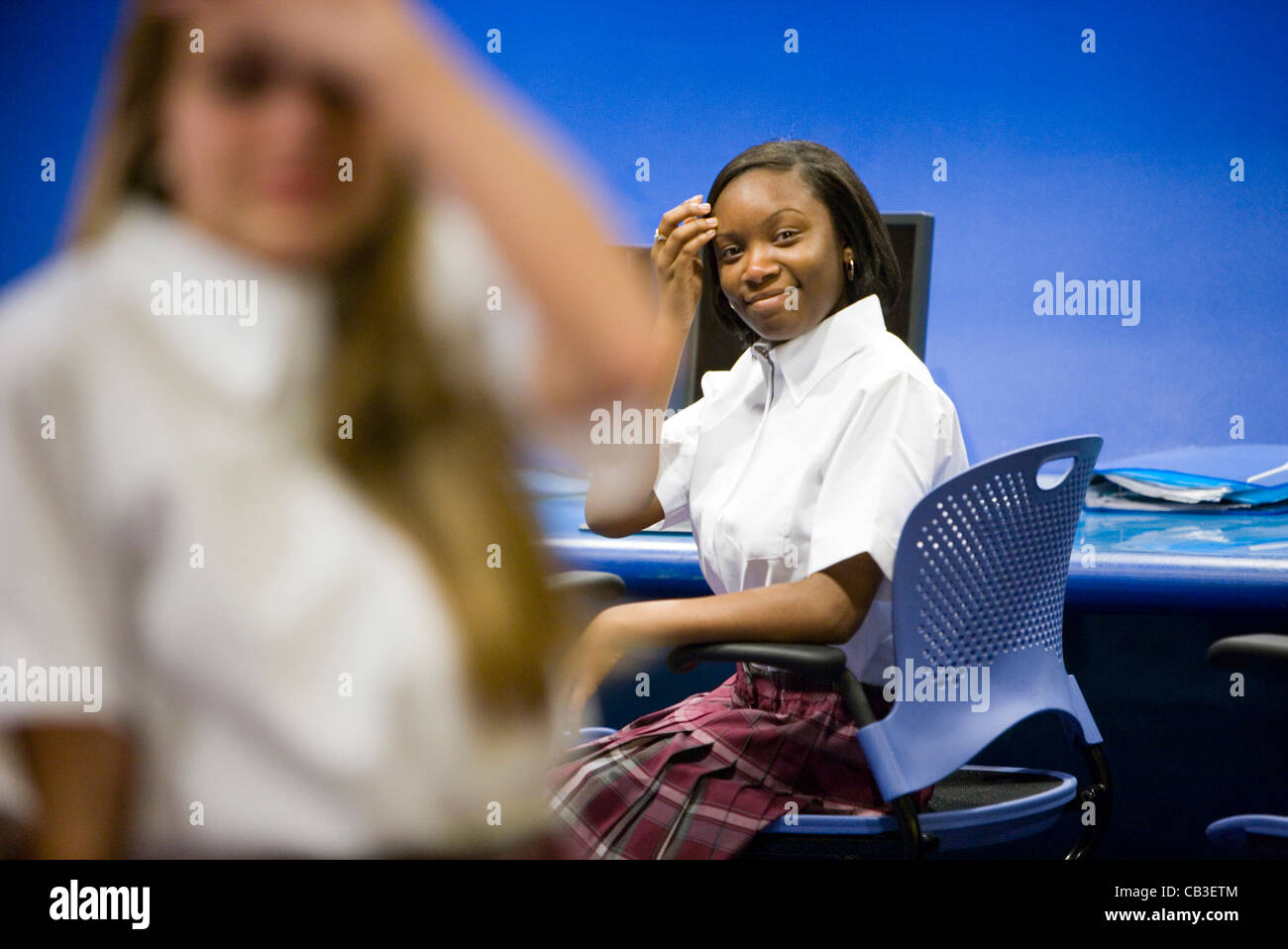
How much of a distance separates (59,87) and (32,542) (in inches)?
56.9

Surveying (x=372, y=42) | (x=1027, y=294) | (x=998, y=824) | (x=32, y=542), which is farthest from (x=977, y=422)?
(x=32, y=542)

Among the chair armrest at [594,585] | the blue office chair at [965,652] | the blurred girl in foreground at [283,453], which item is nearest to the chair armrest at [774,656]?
the blue office chair at [965,652]

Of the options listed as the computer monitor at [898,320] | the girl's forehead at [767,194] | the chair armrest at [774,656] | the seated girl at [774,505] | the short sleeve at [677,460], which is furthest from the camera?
the computer monitor at [898,320]

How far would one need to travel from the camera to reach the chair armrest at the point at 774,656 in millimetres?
1176

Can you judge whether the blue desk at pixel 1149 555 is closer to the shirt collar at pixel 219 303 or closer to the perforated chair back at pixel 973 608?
the perforated chair back at pixel 973 608

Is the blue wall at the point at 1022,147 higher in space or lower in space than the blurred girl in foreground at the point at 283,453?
higher

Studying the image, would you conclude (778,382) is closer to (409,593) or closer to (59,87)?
(409,593)

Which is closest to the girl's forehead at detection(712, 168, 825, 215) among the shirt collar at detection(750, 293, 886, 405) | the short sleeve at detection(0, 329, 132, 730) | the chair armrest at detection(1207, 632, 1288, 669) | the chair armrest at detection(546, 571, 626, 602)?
the shirt collar at detection(750, 293, 886, 405)

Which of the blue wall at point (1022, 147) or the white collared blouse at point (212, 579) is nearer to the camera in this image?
the white collared blouse at point (212, 579)

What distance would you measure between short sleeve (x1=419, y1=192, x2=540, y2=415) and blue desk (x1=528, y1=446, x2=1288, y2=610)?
104 cm

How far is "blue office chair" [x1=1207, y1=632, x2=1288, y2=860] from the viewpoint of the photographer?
1.22m

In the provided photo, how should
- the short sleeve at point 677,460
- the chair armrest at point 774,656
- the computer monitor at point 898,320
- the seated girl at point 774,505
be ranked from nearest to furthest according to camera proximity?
the chair armrest at point 774,656
the seated girl at point 774,505
the short sleeve at point 677,460
the computer monitor at point 898,320

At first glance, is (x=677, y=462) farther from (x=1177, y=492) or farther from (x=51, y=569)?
(x=51, y=569)

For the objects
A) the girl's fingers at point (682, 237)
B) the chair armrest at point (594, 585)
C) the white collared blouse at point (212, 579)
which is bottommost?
the chair armrest at point (594, 585)
